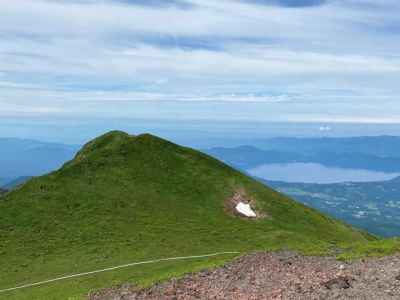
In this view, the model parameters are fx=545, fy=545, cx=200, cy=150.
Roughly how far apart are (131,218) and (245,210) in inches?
611

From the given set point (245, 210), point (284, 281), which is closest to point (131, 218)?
point (245, 210)

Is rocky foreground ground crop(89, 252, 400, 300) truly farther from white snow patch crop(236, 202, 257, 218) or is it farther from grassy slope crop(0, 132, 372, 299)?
white snow patch crop(236, 202, 257, 218)

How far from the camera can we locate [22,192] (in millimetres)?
71562

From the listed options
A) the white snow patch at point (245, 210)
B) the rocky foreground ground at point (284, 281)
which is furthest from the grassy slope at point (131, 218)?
the rocky foreground ground at point (284, 281)

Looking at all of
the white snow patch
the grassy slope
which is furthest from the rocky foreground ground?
the white snow patch

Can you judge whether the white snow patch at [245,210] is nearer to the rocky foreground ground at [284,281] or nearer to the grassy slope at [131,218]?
the grassy slope at [131,218]

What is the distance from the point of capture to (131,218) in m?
65.8

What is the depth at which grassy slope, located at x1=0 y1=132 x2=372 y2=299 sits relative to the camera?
51.7 meters

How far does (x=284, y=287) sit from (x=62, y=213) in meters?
43.1

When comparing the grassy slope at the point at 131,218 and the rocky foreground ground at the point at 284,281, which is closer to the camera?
the rocky foreground ground at the point at 284,281

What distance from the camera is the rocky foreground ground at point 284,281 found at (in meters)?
26.2

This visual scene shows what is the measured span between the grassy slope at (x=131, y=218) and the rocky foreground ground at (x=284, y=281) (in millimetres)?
5743

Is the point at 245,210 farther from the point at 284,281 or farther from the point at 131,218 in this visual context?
the point at 284,281

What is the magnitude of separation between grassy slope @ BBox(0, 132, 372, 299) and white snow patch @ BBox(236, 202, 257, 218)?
1.84 meters
